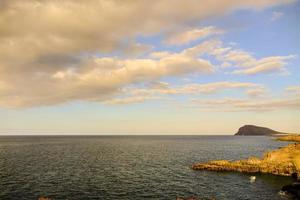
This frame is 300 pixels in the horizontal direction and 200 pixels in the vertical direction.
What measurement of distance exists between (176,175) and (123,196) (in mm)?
25887

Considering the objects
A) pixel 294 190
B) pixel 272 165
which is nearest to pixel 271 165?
pixel 272 165

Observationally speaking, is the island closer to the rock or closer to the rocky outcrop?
the rocky outcrop

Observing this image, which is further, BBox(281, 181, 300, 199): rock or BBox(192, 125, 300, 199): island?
BBox(192, 125, 300, 199): island

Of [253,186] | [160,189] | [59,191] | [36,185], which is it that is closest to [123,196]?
[160,189]

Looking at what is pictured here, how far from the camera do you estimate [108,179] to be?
7375 cm

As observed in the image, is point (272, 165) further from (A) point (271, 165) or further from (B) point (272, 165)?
(A) point (271, 165)

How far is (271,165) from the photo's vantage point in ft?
269

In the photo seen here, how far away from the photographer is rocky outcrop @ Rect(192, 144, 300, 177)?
A: 7802cm

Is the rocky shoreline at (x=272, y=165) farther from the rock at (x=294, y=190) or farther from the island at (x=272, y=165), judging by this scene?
the rock at (x=294, y=190)

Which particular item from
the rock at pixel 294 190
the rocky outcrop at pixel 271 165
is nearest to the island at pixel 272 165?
the rocky outcrop at pixel 271 165

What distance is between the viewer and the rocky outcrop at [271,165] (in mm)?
78019

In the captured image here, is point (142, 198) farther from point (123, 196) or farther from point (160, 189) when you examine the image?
point (160, 189)

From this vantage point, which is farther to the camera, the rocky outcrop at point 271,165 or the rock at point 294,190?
the rocky outcrop at point 271,165

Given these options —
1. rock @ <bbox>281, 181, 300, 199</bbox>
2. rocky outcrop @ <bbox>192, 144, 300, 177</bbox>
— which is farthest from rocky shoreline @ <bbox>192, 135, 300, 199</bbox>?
rock @ <bbox>281, 181, 300, 199</bbox>
